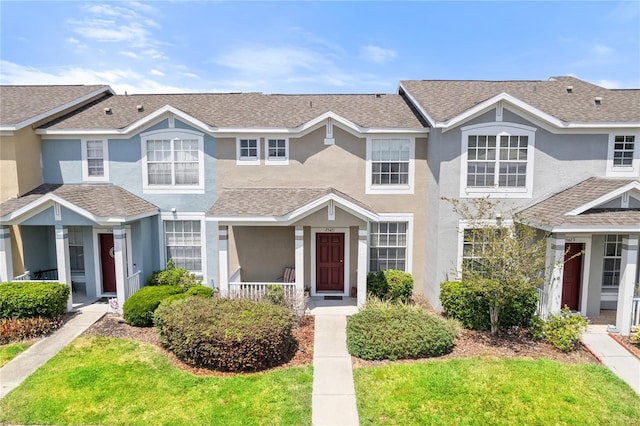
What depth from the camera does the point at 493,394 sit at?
7.96 meters

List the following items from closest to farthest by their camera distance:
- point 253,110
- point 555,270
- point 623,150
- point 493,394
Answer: point 493,394, point 555,270, point 623,150, point 253,110

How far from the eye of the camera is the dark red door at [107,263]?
14219 mm

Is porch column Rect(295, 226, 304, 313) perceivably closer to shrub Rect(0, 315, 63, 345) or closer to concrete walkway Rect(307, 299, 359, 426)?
concrete walkway Rect(307, 299, 359, 426)

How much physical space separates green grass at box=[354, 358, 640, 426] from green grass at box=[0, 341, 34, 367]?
363 inches

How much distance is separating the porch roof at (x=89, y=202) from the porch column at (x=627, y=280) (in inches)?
624

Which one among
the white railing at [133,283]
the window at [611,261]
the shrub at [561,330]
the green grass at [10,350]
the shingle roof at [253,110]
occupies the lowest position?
the green grass at [10,350]

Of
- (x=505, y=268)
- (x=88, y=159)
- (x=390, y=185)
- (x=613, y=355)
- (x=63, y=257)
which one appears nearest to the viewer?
(x=613, y=355)

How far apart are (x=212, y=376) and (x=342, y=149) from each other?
30.1 feet

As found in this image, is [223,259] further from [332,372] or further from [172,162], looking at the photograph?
[332,372]

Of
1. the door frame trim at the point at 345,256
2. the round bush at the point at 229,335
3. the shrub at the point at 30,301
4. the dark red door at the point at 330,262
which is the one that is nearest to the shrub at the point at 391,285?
the door frame trim at the point at 345,256

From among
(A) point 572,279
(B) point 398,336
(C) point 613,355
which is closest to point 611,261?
(A) point 572,279

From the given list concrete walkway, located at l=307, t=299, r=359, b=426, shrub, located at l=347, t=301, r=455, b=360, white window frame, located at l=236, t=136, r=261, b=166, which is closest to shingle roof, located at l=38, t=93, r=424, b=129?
white window frame, located at l=236, t=136, r=261, b=166

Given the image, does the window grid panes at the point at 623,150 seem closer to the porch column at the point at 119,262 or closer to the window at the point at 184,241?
the window at the point at 184,241

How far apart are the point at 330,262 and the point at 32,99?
14.4 meters
